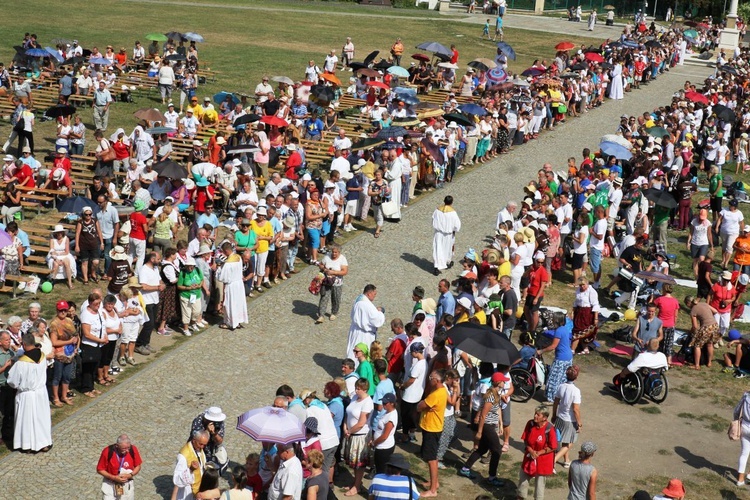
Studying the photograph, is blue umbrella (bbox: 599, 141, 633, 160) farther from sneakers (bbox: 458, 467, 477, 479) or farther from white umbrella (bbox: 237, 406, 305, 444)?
white umbrella (bbox: 237, 406, 305, 444)

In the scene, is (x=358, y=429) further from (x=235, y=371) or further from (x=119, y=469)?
(x=235, y=371)

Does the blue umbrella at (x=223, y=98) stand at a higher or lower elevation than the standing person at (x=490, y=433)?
higher

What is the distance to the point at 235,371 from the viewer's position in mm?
16297

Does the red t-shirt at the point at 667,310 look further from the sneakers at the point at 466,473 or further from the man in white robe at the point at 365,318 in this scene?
the sneakers at the point at 466,473

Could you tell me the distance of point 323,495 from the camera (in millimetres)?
11836

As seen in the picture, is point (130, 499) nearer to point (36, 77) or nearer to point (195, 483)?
point (195, 483)

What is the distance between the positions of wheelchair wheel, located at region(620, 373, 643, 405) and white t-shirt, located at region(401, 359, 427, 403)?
405 centimetres

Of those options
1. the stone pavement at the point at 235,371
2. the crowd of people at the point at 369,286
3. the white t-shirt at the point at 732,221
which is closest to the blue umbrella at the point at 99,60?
the crowd of people at the point at 369,286

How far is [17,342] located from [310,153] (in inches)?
579

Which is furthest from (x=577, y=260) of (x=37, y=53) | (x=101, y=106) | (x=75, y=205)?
(x=37, y=53)

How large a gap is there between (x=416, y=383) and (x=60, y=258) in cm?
776

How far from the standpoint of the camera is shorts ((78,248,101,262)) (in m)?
19.2

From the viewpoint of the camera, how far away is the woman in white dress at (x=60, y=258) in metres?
18.8

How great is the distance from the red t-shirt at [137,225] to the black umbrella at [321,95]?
13517 mm
